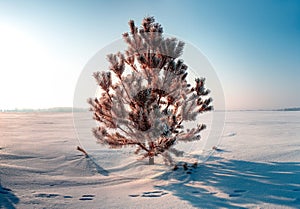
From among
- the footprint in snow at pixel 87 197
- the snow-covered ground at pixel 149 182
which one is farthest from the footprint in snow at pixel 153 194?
the footprint in snow at pixel 87 197

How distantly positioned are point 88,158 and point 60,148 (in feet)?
5.81

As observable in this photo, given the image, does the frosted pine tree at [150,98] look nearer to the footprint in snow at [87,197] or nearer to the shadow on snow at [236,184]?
the shadow on snow at [236,184]

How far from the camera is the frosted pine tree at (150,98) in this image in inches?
205

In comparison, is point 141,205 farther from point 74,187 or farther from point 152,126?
point 152,126

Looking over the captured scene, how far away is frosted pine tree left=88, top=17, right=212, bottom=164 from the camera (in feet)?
17.1

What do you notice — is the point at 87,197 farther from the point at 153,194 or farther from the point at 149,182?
the point at 149,182

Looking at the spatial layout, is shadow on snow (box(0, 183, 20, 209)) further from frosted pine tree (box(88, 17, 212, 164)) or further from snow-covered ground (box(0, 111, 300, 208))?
frosted pine tree (box(88, 17, 212, 164))

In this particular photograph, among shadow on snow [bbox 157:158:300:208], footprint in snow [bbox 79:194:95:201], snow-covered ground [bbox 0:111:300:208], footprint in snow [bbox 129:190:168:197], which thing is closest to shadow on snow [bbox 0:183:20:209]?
snow-covered ground [bbox 0:111:300:208]

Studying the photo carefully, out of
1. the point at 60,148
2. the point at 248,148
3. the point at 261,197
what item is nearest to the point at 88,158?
the point at 60,148

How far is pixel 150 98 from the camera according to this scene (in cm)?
505

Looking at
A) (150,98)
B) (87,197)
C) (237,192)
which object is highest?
(150,98)

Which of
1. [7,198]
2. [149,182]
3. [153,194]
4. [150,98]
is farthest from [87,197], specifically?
[150,98]

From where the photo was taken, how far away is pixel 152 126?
16.9 feet

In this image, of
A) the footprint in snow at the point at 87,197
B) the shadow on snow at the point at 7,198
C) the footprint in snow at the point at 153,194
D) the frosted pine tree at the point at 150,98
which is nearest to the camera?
the shadow on snow at the point at 7,198
